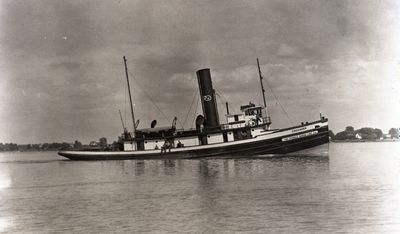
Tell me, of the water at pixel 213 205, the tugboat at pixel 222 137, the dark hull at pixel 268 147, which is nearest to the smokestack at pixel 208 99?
the tugboat at pixel 222 137

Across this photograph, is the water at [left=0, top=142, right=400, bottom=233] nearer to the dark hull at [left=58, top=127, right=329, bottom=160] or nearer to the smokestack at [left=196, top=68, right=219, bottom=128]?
the dark hull at [left=58, top=127, right=329, bottom=160]

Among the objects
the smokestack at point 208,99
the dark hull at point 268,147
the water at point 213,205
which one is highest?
the smokestack at point 208,99

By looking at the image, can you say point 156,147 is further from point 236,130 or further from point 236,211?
point 236,211

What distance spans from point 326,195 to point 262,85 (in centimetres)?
1947

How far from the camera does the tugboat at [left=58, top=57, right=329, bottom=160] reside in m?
35.2

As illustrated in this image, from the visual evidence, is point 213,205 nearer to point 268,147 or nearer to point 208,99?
point 268,147

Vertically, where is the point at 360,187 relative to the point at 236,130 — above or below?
below

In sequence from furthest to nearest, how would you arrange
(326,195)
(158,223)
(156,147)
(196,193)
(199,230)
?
1. (156,147)
2. (196,193)
3. (326,195)
4. (158,223)
5. (199,230)

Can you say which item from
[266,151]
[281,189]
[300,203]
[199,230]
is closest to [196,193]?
[281,189]

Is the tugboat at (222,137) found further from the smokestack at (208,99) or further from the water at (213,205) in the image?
the water at (213,205)

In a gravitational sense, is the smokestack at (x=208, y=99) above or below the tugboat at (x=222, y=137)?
above

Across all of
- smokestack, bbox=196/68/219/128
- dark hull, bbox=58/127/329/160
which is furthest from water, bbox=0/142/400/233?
smokestack, bbox=196/68/219/128

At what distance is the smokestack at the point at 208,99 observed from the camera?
123ft

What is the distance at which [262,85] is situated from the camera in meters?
36.1
